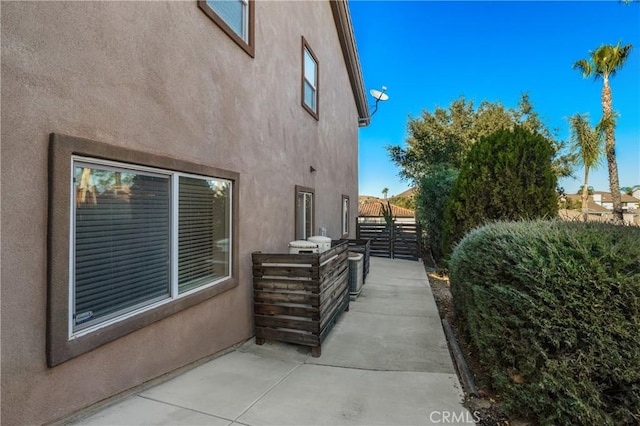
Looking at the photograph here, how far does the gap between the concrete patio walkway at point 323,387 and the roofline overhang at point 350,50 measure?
998cm

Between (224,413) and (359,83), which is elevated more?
(359,83)

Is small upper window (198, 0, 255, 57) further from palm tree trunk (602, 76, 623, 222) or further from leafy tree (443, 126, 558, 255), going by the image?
palm tree trunk (602, 76, 623, 222)

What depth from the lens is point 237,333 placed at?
4.40m

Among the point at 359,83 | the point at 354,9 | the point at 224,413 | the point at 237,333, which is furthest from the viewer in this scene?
the point at 359,83

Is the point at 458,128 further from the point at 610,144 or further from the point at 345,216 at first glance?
the point at 345,216

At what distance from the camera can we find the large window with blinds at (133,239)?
2439 millimetres

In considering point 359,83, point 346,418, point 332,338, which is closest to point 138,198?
point 346,418

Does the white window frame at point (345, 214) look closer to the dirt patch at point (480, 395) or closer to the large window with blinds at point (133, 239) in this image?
the dirt patch at point (480, 395)

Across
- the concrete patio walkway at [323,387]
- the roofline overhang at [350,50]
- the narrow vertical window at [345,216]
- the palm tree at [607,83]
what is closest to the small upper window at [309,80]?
the roofline overhang at [350,50]

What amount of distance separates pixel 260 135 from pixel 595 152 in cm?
1929

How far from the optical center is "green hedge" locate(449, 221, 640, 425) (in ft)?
7.80

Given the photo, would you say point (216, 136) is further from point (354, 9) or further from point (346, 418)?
point (354, 9)

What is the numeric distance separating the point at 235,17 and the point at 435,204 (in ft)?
32.2

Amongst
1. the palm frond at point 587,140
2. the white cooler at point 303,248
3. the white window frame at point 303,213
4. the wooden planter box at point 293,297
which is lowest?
the wooden planter box at point 293,297
